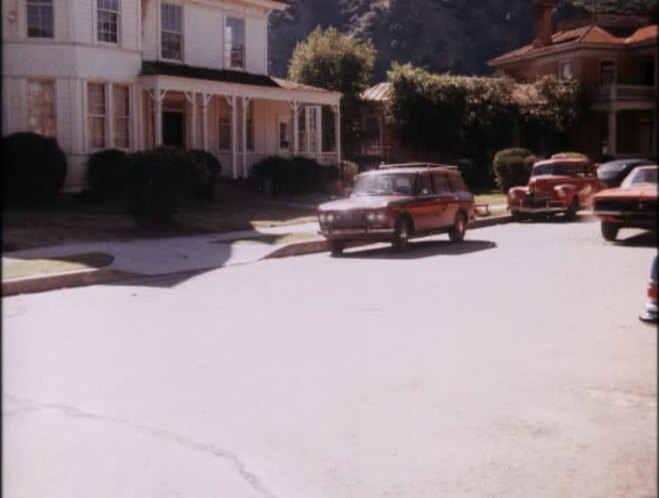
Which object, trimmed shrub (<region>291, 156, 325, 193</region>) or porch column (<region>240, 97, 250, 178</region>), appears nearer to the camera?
trimmed shrub (<region>291, 156, 325, 193</region>)

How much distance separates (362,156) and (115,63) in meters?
18.9

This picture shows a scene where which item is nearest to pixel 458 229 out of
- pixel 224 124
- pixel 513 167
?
pixel 513 167

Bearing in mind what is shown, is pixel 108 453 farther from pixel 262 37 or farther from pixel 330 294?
pixel 262 37

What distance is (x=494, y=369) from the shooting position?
7.67 metres

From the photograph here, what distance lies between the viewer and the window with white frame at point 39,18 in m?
27.2

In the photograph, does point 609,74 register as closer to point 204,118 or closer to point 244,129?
point 204,118

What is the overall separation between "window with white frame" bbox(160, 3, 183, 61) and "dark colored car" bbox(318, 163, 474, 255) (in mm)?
15455

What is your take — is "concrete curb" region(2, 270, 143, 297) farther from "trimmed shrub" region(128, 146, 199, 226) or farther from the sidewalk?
"trimmed shrub" region(128, 146, 199, 226)

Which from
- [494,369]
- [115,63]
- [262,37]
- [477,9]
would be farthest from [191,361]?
[262,37]

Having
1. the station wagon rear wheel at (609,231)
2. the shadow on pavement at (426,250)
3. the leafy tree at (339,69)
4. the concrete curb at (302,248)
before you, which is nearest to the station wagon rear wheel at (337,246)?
the shadow on pavement at (426,250)

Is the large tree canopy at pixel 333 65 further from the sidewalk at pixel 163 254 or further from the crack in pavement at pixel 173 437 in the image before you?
the crack in pavement at pixel 173 437

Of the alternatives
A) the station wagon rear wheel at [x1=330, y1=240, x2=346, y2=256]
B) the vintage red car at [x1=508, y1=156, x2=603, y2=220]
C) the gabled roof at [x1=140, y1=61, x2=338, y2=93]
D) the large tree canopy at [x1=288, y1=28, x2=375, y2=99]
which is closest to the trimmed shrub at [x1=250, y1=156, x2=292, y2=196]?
the gabled roof at [x1=140, y1=61, x2=338, y2=93]

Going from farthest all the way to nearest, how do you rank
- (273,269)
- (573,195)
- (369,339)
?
(573,195) < (273,269) < (369,339)

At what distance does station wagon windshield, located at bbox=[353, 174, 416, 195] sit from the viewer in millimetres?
18500
